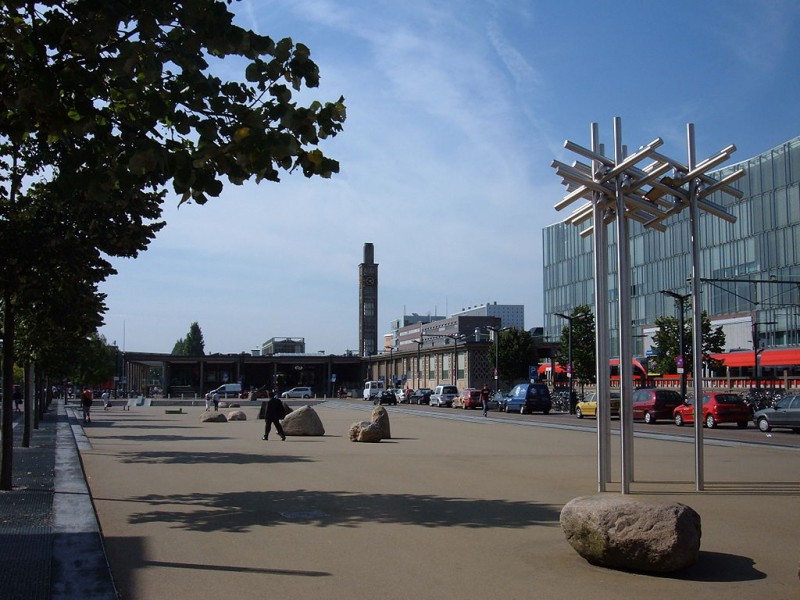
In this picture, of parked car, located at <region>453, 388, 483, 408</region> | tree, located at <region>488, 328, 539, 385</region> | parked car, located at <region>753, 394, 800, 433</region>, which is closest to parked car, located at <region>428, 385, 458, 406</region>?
parked car, located at <region>453, 388, 483, 408</region>

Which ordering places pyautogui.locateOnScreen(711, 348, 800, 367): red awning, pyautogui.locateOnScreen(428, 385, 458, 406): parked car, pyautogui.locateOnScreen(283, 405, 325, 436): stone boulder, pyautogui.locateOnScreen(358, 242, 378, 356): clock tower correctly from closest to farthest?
pyautogui.locateOnScreen(283, 405, 325, 436): stone boulder → pyautogui.locateOnScreen(711, 348, 800, 367): red awning → pyautogui.locateOnScreen(428, 385, 458, 406): parked car → pyautogui.locateOnScreen(358, 242, 378, 356): clock tower

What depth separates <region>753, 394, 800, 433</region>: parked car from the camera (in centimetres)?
3006

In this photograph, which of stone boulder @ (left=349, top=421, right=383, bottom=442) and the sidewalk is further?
stone boulder @ (left=349, top=421, right=383, bottom=442)

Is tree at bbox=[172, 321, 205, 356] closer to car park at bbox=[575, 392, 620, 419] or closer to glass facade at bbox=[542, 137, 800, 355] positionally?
glass facade at bbox=[542, 137, 800, 355]

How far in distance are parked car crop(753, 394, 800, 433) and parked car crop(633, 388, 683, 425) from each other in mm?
6187

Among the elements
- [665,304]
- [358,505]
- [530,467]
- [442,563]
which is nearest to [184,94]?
[442,563]

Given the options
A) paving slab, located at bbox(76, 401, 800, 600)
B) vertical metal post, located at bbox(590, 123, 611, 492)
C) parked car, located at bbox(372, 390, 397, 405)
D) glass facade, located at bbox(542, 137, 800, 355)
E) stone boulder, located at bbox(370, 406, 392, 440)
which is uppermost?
glass facade, located at bbox(542, 137, 800, 355)

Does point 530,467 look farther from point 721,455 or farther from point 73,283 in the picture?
point 73,283

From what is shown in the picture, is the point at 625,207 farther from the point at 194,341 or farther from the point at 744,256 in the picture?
the point at 194,341

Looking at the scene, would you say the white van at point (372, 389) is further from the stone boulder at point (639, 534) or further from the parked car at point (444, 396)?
the stone boulder at point (639, 534)

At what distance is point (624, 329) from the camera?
42.1 feet

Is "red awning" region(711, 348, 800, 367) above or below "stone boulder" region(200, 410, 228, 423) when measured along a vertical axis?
above

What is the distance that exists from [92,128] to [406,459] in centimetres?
1306

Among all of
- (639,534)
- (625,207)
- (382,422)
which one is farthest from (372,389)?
(639,534)
